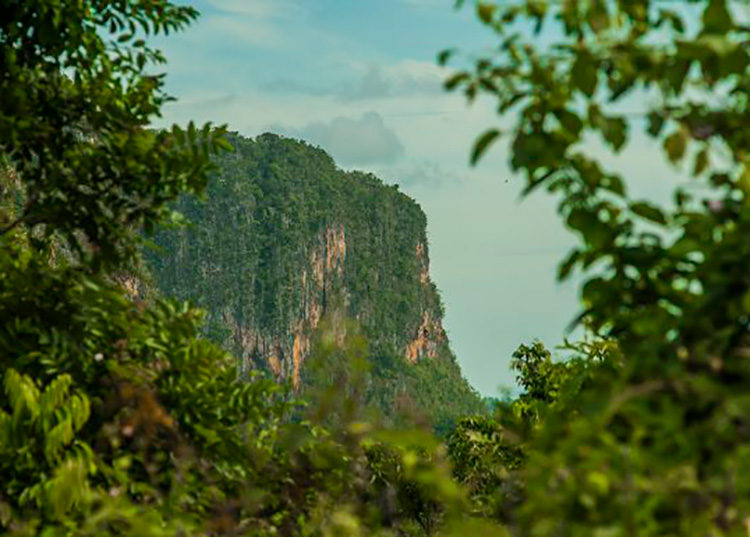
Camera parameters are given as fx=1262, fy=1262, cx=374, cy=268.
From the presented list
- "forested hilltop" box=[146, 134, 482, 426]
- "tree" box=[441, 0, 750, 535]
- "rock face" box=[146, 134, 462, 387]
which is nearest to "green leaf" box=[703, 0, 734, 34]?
"tree" box=[441, 0, 750, 535]

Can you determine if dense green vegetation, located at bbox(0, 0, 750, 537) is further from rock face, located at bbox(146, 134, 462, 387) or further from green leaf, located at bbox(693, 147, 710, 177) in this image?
rock face, located at bbox(146, 134, 462, 387)

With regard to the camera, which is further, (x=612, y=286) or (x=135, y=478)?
(x=135, y=478)

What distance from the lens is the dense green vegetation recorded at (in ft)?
8.67

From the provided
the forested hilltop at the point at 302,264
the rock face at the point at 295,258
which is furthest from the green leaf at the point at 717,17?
the rock face at the point at 295,258

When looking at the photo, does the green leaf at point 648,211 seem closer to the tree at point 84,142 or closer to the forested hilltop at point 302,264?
the tree at point 84,142

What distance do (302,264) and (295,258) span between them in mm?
984

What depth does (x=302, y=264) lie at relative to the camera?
406 ft

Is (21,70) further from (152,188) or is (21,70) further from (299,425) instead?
(299,425)

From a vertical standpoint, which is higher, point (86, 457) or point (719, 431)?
point (86, 457)

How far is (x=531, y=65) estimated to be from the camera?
303 centimetres

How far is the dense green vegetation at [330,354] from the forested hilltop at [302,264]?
11005cm

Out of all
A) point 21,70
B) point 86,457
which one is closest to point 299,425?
point 86,457

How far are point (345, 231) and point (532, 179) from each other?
126m

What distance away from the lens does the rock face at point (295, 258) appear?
402ft
